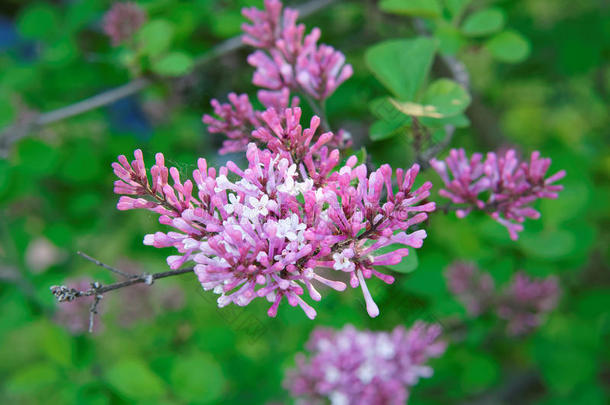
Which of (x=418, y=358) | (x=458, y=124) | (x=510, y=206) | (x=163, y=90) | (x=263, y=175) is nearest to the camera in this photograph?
(x=263, y=175)

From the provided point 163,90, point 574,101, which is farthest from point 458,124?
point 574,101

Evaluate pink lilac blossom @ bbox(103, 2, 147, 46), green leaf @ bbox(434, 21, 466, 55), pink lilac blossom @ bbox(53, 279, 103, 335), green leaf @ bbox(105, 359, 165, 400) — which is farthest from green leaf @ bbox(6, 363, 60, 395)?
green leaf @ bbox(434, 21, 466, 55)

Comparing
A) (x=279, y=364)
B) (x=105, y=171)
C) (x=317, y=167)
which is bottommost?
(x=279, y=364)

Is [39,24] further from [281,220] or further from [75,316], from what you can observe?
[281,220]

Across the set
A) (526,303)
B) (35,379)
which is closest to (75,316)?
(35,379)

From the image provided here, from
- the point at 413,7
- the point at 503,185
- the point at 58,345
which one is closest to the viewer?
the point at 503,185

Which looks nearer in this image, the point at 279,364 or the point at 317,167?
the point at 317,167

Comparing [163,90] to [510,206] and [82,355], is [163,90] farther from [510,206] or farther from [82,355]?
[510,206]
